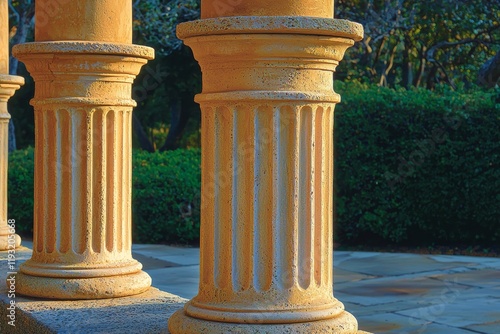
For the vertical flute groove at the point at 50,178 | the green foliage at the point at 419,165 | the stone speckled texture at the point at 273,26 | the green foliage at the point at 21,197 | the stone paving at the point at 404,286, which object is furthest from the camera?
the green foliage at the point at 21,197

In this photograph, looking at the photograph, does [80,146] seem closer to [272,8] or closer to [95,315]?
[95,315]

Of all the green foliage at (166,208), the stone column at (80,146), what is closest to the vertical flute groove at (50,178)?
the stone column at (80,146)

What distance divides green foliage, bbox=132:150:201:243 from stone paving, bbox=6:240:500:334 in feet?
1.53

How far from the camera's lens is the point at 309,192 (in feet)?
11.6

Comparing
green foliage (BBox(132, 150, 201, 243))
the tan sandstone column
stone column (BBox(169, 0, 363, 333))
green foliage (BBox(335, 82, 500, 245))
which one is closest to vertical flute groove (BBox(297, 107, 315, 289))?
stone column (BBox(169, 0, 363, 333))

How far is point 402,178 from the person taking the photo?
1078 centimetres

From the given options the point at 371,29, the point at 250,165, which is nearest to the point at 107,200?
the point at 250,165

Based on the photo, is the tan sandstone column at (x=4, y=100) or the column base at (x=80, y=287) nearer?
the column base at (x=80, y=287)

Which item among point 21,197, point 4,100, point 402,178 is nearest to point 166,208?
point 21,197

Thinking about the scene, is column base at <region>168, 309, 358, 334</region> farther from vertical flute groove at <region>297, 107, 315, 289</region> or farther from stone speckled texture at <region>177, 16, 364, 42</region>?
stone speckled texture at <region>177, 16, 364, 42</region>

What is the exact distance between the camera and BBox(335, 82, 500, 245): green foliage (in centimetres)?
1047

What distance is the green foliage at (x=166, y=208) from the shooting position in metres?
11.2

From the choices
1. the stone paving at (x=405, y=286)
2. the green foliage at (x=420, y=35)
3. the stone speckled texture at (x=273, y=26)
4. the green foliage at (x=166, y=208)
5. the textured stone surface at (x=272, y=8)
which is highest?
the green foliage at (x=420, y=35)

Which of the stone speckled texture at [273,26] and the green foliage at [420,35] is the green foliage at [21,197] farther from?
the stone speckled texture at [273,26]
